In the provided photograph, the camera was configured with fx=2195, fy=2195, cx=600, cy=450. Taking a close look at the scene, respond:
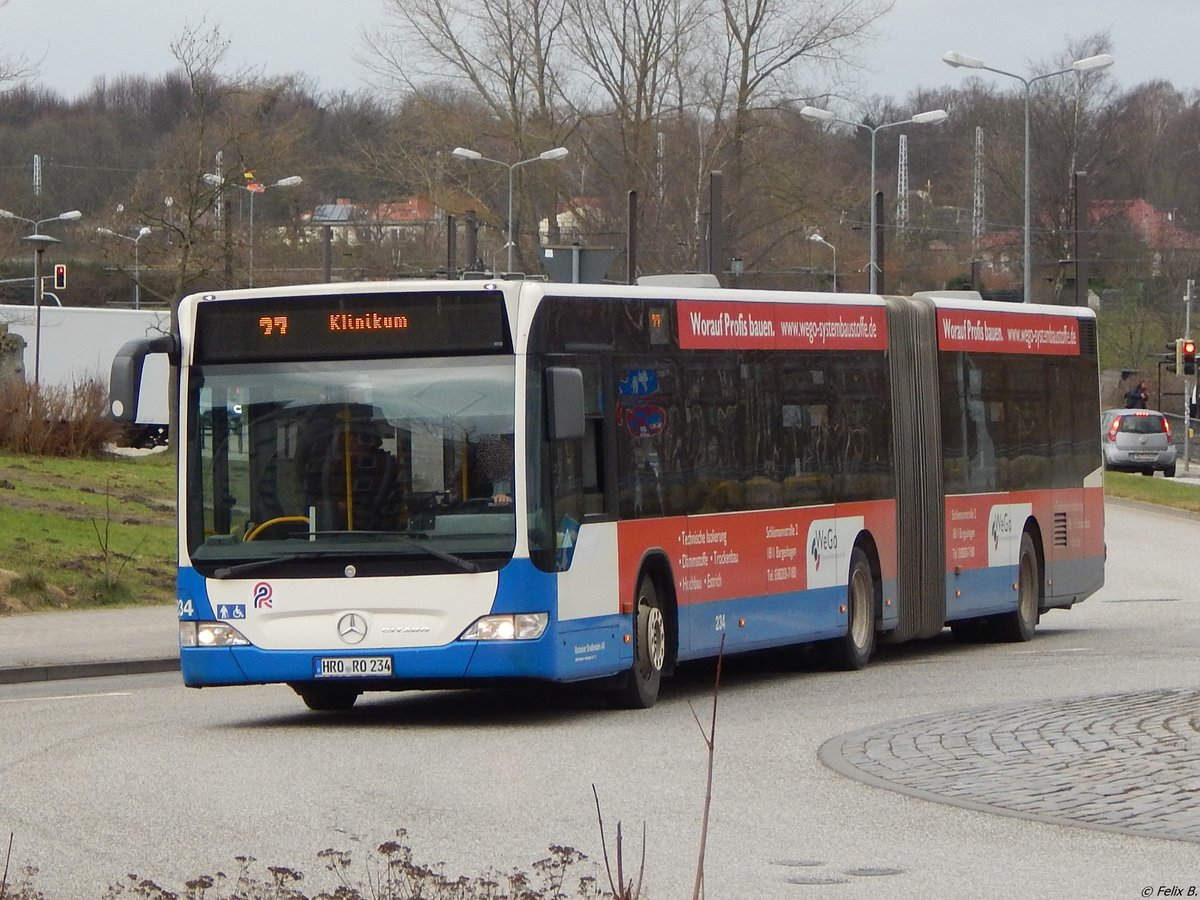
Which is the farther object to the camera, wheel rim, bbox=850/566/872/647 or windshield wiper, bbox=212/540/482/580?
wheel rim, bbox=850/566/872/647

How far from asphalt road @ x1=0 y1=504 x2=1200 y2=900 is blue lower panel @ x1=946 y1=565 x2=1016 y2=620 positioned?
5.72 ft

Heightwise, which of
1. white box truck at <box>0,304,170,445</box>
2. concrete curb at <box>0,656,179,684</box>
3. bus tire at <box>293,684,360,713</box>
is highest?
white box truck at <box>0,304,170,445</box>

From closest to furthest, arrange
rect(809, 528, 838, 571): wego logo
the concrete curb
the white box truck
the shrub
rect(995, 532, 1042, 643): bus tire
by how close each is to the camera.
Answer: rect(809, 528, 838, 571): wego logo → the concrete curb → rect(995, 532, 1042, 643): bus tire → the shrub → the white box truck

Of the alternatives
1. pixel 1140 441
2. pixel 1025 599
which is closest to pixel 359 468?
pixel 1025 599

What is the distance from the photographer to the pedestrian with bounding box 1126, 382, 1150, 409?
69812 millimetres

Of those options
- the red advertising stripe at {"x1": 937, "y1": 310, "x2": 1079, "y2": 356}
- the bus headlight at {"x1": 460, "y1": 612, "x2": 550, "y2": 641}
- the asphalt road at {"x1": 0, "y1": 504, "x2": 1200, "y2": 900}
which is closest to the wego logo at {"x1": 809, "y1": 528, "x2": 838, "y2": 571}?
the asphalt road at {"x1": 0, "y1": 504, "x2": 1200, "y2": 900}

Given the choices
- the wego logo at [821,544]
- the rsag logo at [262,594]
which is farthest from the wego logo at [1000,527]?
the rsag logo at [262,594]

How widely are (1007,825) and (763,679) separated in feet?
25.9

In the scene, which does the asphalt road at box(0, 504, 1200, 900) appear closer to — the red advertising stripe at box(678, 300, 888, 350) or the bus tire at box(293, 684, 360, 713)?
the bus tire at box(293, 684, 360, 713)

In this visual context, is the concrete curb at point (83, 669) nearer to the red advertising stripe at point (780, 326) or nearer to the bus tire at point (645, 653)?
the bus tire at point (645, 653)

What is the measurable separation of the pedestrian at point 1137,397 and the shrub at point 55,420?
37.2 metres

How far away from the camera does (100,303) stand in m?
101

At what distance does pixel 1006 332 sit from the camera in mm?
20109

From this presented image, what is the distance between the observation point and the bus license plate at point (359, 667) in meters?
12.9
